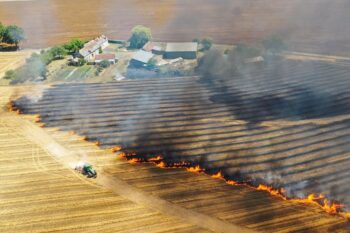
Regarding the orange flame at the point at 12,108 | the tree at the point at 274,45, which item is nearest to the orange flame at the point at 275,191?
the orange flame at the point at 12,108

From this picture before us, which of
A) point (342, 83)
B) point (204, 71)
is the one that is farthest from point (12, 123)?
point (342, 83)

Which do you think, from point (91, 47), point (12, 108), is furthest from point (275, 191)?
point (91, 47)

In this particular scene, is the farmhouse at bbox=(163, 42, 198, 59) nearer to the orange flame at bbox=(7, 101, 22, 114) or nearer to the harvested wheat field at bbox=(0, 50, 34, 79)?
the harvested wheat field at bbox=(0, 50, 34, 79)

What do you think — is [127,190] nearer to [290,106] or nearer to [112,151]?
[112,151]

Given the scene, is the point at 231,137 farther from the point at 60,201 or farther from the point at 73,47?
the point at 73,47

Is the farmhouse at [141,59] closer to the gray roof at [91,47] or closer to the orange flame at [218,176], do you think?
the gray roof at [91,47]
